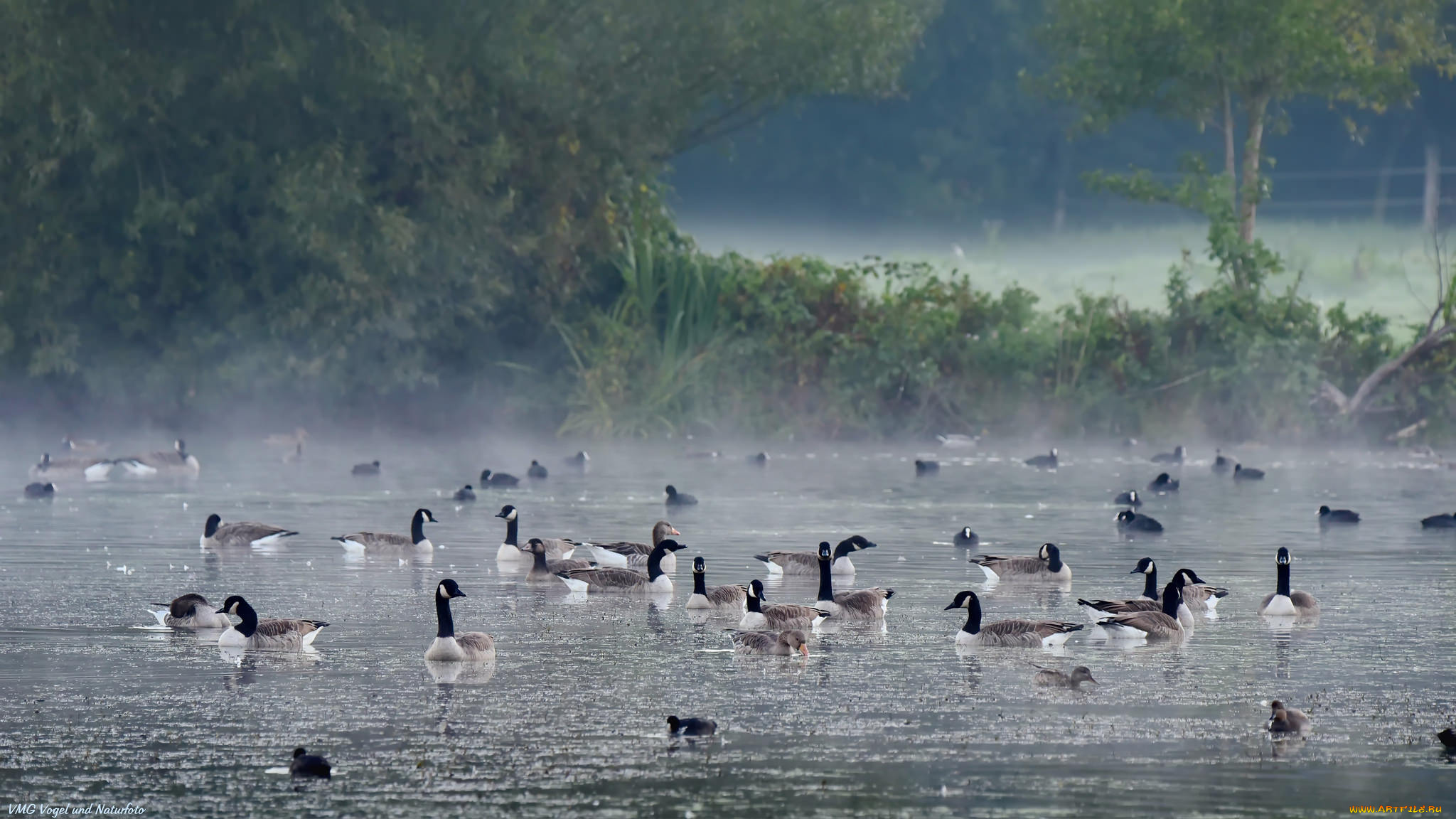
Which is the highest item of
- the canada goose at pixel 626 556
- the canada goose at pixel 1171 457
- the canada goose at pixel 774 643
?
the canada goose at pixel 1171 457

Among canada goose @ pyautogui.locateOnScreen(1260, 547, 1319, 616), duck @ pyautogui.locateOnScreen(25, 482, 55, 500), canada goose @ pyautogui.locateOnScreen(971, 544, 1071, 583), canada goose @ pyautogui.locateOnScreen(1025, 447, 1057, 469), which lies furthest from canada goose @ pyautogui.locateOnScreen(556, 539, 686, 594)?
canada goose @ pyautogui.locateOnScreen(1025, 447, 1057, 469)

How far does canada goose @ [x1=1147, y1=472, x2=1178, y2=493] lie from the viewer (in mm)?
34188

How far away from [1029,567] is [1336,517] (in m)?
8.03

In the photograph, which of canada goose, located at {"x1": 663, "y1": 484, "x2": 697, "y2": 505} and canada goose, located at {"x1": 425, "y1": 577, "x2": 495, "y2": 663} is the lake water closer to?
canada goose, located at {"x1": 425, "y1": 577, "x2": 495, "y2": 663}

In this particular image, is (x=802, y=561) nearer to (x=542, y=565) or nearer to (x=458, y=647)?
(x=542, y=565)

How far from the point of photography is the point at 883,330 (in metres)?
48.3

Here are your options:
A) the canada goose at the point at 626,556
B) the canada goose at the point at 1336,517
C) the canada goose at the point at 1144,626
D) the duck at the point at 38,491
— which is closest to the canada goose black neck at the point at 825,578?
the canada goose at the point at 1144,626

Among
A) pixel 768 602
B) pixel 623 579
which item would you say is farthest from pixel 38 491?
pixel 768 602

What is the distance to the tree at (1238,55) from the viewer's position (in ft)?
147

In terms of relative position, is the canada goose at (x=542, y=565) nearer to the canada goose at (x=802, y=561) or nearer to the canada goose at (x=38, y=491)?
the canada goose at (x=802, y=561)

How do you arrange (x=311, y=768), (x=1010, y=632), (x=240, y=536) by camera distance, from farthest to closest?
(x=240, y=536)
(x=1010, y=632)
(x=311, y=768)

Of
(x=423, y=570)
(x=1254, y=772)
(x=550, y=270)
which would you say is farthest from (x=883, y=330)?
(x=1254, y=772)

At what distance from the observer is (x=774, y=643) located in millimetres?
16203

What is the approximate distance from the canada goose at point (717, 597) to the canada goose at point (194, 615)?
4515mm
